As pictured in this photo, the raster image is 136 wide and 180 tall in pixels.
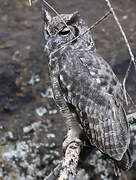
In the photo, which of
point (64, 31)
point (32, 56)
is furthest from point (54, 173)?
point (32, 56)

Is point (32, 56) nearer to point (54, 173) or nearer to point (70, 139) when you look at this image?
point (70, 139)

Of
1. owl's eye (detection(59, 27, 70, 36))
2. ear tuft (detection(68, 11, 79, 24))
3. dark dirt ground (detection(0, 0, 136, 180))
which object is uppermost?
ear tuft (detection(68, 11, 79, 24))

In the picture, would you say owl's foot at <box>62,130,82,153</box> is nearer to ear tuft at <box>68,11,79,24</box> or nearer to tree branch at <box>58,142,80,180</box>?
tree branch at <box>58,142,80,180</box>

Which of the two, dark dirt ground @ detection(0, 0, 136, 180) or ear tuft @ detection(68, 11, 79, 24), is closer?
ear tuft @ detection(68, 11, 79, 24)

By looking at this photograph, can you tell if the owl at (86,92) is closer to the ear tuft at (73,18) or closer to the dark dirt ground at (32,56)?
the ear tuft at (73,18)

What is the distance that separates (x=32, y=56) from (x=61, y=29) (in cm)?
224

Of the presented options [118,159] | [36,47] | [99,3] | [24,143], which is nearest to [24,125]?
[24,143]

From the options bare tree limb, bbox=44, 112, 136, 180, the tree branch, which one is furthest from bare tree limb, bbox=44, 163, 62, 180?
the tree branch

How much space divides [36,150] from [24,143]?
0.55 feet

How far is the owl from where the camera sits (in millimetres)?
3068

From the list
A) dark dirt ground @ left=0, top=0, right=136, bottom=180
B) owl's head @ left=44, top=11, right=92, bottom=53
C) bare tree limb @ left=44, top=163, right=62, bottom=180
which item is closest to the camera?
bare tree limb @ left=44, top=163, right=62, bottom=180

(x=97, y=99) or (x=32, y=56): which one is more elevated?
(x=97, y=99)

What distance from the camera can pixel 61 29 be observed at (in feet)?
10.5

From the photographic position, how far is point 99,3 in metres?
6.55
